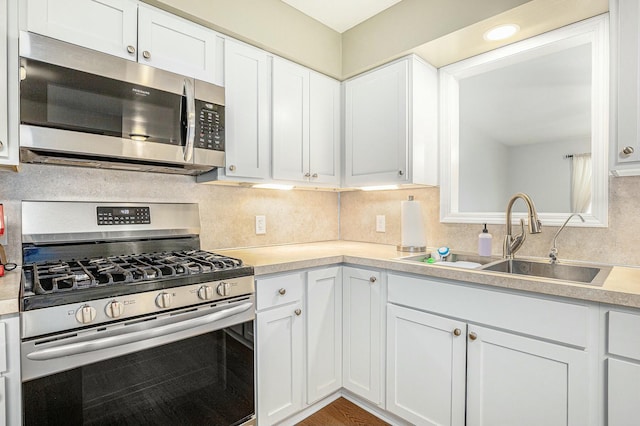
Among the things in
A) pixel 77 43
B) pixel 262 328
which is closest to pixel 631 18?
pixel 262 328

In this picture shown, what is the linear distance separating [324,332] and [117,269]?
1.06 metres

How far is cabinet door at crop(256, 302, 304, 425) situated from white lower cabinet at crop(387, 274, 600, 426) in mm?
466

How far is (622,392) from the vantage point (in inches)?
44.0

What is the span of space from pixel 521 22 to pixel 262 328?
1906 mm

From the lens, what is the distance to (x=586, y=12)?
62.6 inches

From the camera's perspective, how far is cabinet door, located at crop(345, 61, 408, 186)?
2002mm

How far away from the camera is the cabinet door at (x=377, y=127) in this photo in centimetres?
200

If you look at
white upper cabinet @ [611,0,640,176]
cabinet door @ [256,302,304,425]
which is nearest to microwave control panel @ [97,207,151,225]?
cabinet door @ [256,302,304,425]

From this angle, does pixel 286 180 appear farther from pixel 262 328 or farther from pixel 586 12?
pixel 586 12

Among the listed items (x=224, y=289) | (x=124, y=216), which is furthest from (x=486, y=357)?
(x=124, y=216)

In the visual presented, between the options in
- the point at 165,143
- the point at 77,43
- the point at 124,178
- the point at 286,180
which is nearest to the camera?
the point at 77,43

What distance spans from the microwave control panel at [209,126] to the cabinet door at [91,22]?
0.35 metres

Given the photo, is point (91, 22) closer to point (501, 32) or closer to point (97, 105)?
point (97, 105)

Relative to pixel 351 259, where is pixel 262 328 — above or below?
below
